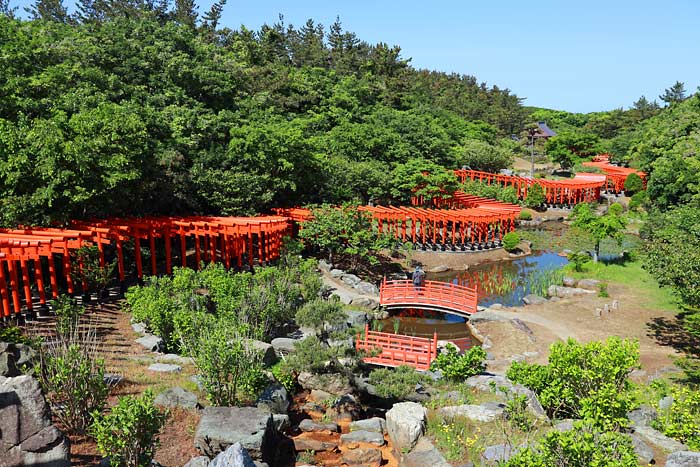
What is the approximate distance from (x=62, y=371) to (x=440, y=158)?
33.3 metres

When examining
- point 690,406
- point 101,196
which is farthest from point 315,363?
point 101,196

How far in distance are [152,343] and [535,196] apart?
32627 mm

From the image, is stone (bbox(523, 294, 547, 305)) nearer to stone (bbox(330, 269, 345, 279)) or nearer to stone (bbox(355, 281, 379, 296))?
stone (bbox(355, 281, 379, 296))

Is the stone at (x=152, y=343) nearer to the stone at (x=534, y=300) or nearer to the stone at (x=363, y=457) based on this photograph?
the stone at (x=363, y=457)

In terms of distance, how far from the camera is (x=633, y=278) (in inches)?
910

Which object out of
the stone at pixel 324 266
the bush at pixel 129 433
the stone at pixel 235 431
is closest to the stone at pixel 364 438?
the stone at pixel 235 431

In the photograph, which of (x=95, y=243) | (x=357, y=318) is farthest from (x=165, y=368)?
(x=357, y=318)

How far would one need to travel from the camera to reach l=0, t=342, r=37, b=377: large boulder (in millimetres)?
8805

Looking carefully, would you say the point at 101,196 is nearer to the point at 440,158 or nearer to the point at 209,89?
the point at 209,89

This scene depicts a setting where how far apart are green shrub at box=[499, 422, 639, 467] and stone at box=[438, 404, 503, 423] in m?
3.74

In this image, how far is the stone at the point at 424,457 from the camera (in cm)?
880

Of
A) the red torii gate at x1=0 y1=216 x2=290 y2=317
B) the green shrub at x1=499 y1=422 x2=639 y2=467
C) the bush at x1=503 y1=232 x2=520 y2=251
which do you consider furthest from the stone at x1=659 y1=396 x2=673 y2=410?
the bush at x1=503 y1=232 x2=520 y2=251

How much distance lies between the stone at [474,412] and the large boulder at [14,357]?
8104 mm

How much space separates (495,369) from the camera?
14867mm
